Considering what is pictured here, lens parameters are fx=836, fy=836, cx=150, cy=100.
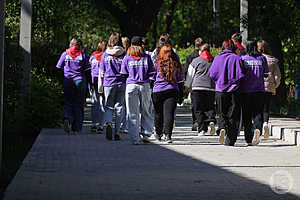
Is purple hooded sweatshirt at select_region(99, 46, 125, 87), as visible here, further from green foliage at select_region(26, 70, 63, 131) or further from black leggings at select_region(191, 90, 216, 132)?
green foliage at select_region(26, 70, 63, 131)

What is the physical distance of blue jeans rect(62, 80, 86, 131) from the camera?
1605 centimetres

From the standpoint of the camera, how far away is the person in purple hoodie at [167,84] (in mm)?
14062

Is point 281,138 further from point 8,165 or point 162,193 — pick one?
point 162,193

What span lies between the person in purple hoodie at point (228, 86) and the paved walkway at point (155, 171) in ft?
1.21

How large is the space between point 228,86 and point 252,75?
55 centimetres

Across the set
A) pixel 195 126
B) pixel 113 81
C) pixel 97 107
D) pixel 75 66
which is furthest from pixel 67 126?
pixel 195 126

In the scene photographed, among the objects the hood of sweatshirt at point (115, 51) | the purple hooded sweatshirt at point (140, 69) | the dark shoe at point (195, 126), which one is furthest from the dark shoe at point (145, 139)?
the dark shoe at point (195, 126)

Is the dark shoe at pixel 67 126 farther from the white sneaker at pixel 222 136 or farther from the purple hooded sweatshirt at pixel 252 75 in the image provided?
the purple hooded sweatshirt at pixel 252 75

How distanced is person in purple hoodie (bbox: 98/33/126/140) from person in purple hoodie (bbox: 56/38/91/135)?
666mm

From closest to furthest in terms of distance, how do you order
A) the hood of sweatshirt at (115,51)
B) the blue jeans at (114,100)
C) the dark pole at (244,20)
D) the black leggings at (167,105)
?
the black leggings at (167,105), the hood of sweatshirt at (115,51), the blue jeans at (114,100), the dark pole at (244,20)

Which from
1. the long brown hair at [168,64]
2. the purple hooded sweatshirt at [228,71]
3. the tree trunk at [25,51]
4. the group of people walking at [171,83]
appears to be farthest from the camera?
the tree trunk at [25,51]

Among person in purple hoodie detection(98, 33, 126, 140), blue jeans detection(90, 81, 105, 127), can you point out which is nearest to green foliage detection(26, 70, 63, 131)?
blue jeans detection(90, 81, 105, 127)

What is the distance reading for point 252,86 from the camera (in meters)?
14.0

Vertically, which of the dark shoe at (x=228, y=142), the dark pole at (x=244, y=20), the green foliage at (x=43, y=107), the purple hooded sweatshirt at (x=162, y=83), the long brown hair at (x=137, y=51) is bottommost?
the dark shoe at (x=228, y=142)
